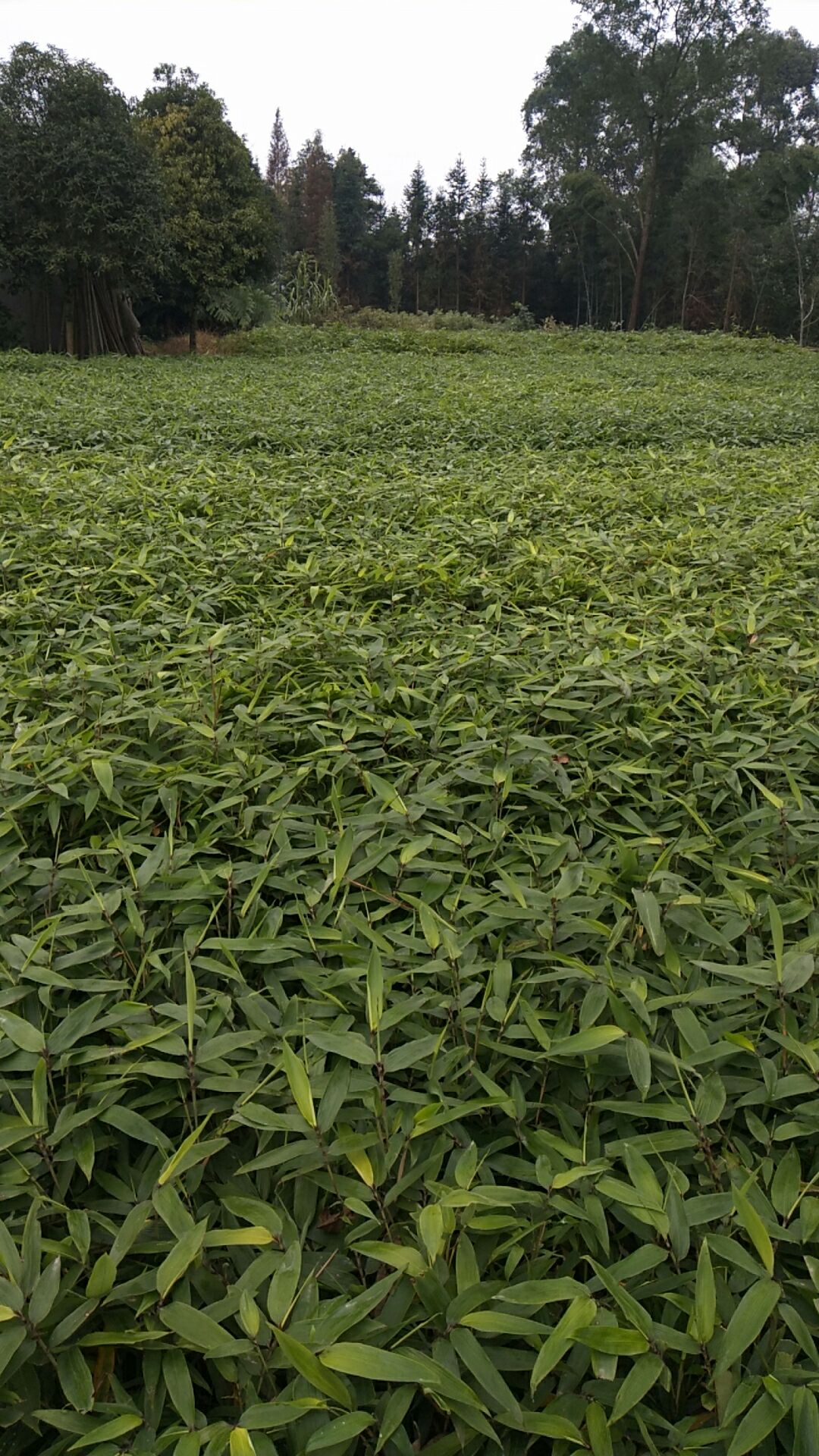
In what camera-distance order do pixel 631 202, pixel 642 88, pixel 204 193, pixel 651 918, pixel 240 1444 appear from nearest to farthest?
1. pixel 240 1444
2. pixel 651 918
3. pixel 204 193
4. pixel 642 88
5. pixel 631 202

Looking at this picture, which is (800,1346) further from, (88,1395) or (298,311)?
(298,311)

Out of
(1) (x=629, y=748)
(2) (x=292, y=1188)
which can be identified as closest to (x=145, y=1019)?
(2) (x=292, y=1188)

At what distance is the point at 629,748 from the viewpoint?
152 centimetres

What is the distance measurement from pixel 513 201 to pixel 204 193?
64.3 ft

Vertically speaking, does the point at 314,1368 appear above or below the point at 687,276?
below

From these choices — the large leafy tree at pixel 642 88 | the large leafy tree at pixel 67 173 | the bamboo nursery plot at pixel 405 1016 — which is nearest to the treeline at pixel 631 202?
the large leafy tree at pixel 642 88

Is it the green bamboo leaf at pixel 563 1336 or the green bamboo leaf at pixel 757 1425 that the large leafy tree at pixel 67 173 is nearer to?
the green bamboo leaf at pixel 563 1336

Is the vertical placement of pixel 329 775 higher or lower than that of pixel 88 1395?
higher

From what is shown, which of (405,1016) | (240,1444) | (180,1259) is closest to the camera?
(240,1444)

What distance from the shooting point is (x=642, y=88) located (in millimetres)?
19625

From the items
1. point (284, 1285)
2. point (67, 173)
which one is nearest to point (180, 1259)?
point (284, 1285)

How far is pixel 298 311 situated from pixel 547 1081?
17.1m

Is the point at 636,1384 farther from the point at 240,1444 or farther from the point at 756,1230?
the point at 240,1444

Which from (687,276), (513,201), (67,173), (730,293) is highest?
(513,201)
